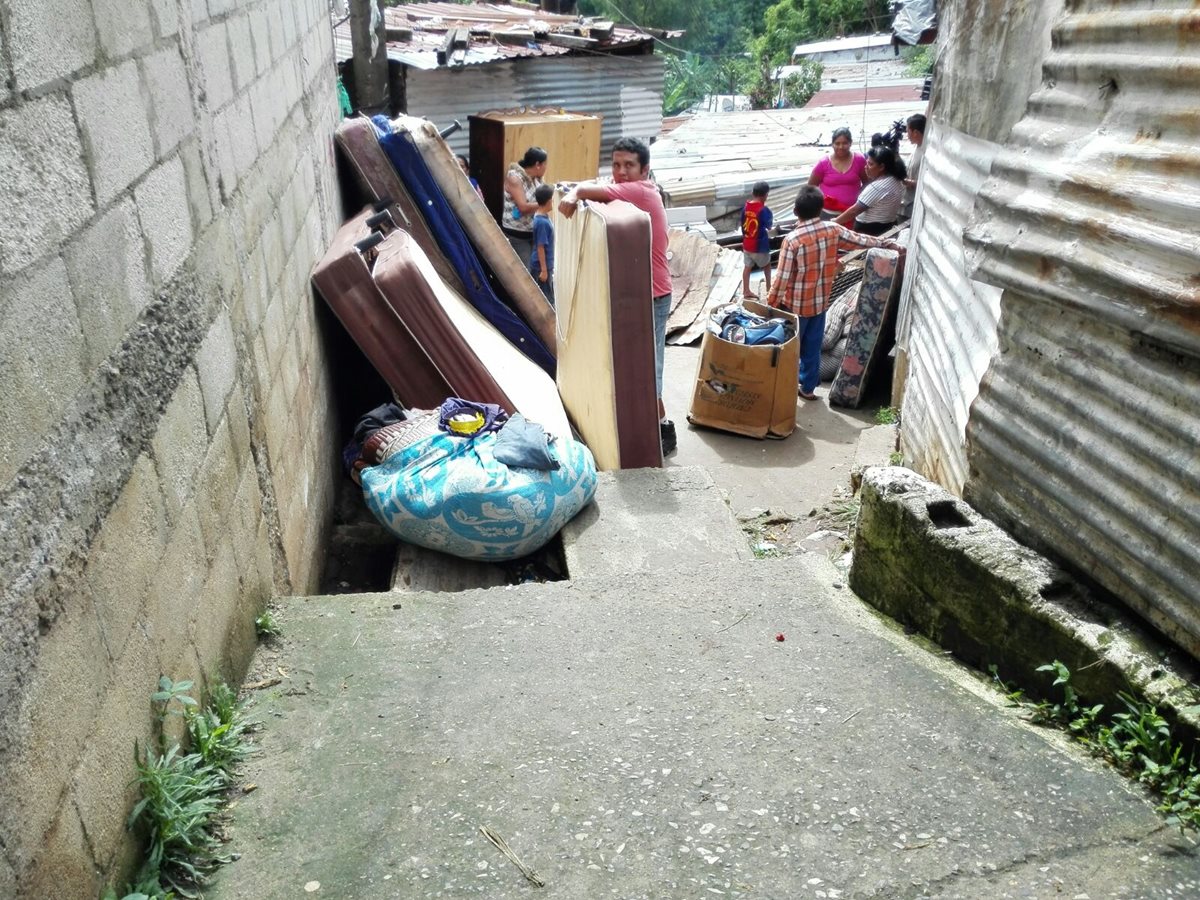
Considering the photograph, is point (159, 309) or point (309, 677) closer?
point (159, 309)

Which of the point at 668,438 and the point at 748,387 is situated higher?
the point at 748,387

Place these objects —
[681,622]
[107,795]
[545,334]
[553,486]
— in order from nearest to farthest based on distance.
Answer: [107,795]
[681,622]
[553,486]
[545,334]

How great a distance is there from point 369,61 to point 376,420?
701 cm

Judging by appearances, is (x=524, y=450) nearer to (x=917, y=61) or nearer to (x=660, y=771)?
(x=660, y=771)

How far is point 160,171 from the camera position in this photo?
6.59ft

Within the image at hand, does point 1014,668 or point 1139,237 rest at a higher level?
point 1139,237

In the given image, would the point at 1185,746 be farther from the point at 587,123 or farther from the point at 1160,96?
the point at 587,123

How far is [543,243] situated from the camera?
24.0 ft

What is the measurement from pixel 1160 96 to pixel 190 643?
8.47 ft

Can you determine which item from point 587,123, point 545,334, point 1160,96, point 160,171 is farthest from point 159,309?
point 587,123

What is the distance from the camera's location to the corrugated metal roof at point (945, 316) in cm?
346

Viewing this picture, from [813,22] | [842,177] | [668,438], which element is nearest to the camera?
[668,438]

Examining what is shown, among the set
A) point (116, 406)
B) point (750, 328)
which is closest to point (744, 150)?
point (750, 328)

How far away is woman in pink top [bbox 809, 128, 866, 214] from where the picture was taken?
9602 mm
